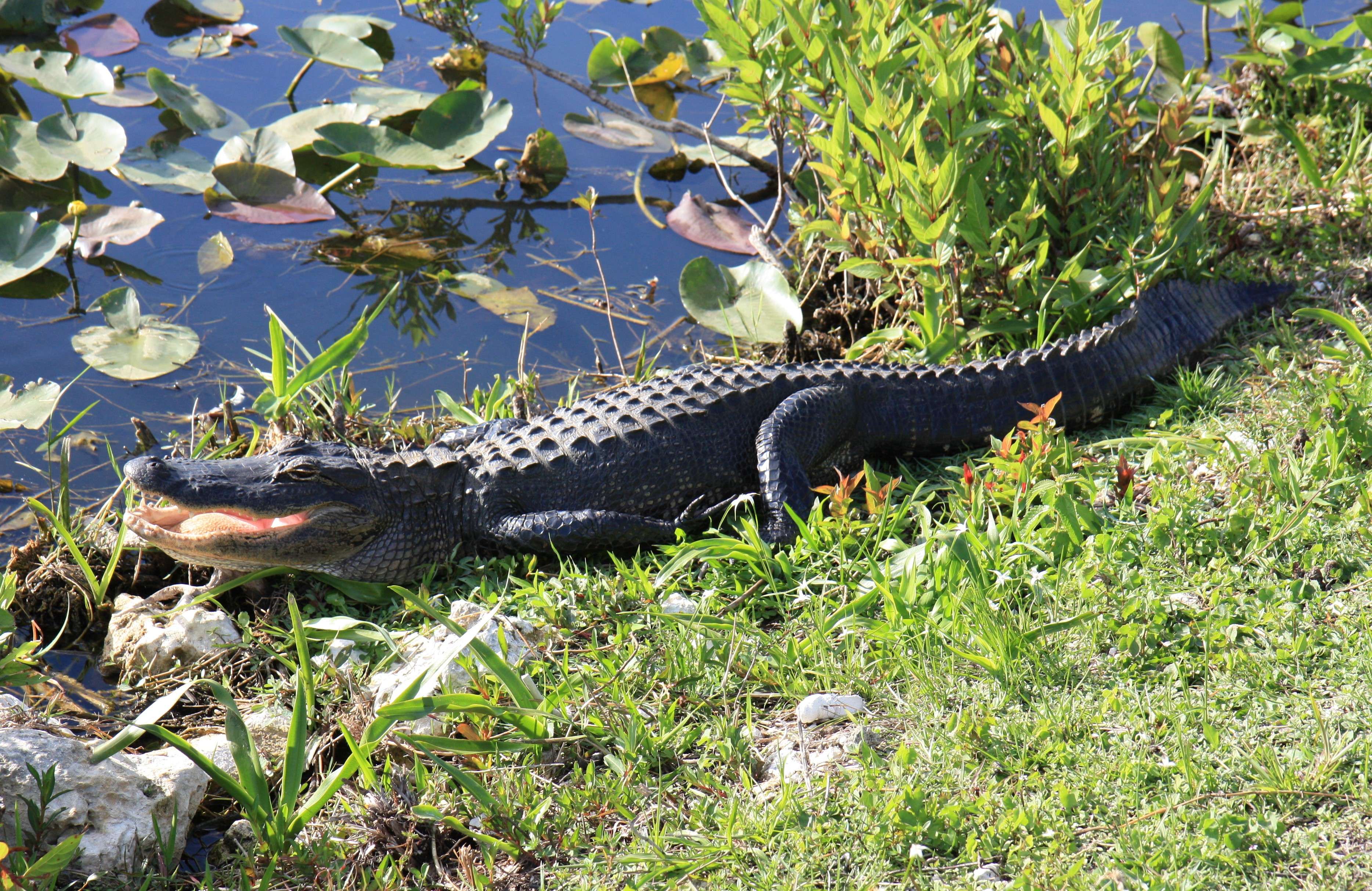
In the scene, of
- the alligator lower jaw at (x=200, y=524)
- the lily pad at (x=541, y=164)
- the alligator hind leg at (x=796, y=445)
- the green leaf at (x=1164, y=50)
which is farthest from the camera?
the lily pad at (x=541, y=164)

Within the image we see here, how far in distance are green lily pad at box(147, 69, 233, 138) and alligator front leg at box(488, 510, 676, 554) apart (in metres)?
4.21

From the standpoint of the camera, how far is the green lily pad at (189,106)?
6093 mm

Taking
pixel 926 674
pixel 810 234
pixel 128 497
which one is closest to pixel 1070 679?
pixel 926 674

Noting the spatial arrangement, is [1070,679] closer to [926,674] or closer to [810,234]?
Result: [926,674]

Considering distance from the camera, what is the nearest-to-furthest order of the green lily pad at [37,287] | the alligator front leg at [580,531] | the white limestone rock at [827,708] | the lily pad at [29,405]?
1. the white limestone rock at [827,708]
2. the alligator front leg at [580,531]
3. the lily pad at [29,405]
4. the green lily pad at [37,287]

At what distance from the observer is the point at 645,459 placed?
3.58 m

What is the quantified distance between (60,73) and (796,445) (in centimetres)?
528

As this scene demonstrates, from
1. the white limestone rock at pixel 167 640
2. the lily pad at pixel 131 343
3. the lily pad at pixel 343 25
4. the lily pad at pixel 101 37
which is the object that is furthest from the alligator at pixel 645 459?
the lily pad at pixel 101 37

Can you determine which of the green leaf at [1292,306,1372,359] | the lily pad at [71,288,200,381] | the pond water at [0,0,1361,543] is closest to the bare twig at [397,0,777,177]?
the pond water at [0,0,1361,543]

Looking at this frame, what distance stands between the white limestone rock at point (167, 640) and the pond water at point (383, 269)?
1177 mm

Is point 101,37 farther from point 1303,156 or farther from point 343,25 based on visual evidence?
point 1303,156

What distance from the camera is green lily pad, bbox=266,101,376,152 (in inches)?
243

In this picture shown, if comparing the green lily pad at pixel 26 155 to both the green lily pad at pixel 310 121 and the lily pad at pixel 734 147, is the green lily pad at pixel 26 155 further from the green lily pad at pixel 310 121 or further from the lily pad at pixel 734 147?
the lily pad at pixel 734 147

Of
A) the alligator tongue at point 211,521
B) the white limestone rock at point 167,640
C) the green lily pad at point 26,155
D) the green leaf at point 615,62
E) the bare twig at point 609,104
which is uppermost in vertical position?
the green leaf at point 615,62
